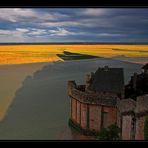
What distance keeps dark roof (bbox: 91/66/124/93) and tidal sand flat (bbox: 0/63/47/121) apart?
976cm

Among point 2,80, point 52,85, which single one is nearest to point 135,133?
point 52,85

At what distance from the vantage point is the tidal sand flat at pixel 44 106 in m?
13.5

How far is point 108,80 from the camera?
378 inches

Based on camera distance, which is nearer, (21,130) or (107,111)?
(107,111)

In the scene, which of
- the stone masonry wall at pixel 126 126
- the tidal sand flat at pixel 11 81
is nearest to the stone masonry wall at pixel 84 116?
the stone masonry wall at pixel 126 126

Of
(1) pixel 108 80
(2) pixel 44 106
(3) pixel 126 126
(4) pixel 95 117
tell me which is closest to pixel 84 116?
(4) pixel 95 117

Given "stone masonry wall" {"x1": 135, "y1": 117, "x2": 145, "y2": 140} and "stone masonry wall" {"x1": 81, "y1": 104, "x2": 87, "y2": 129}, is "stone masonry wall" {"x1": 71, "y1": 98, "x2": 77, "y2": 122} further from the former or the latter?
"stone masonry wall" {"x1": 135, "y1": 117, "x2": 145, "y2": 140}

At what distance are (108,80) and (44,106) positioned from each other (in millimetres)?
8546

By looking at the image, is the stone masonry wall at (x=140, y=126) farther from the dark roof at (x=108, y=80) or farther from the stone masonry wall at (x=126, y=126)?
the dark roof at (x=108, y=80)

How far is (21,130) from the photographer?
15.0 metres

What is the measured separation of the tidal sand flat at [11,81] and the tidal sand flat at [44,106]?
421 mm
